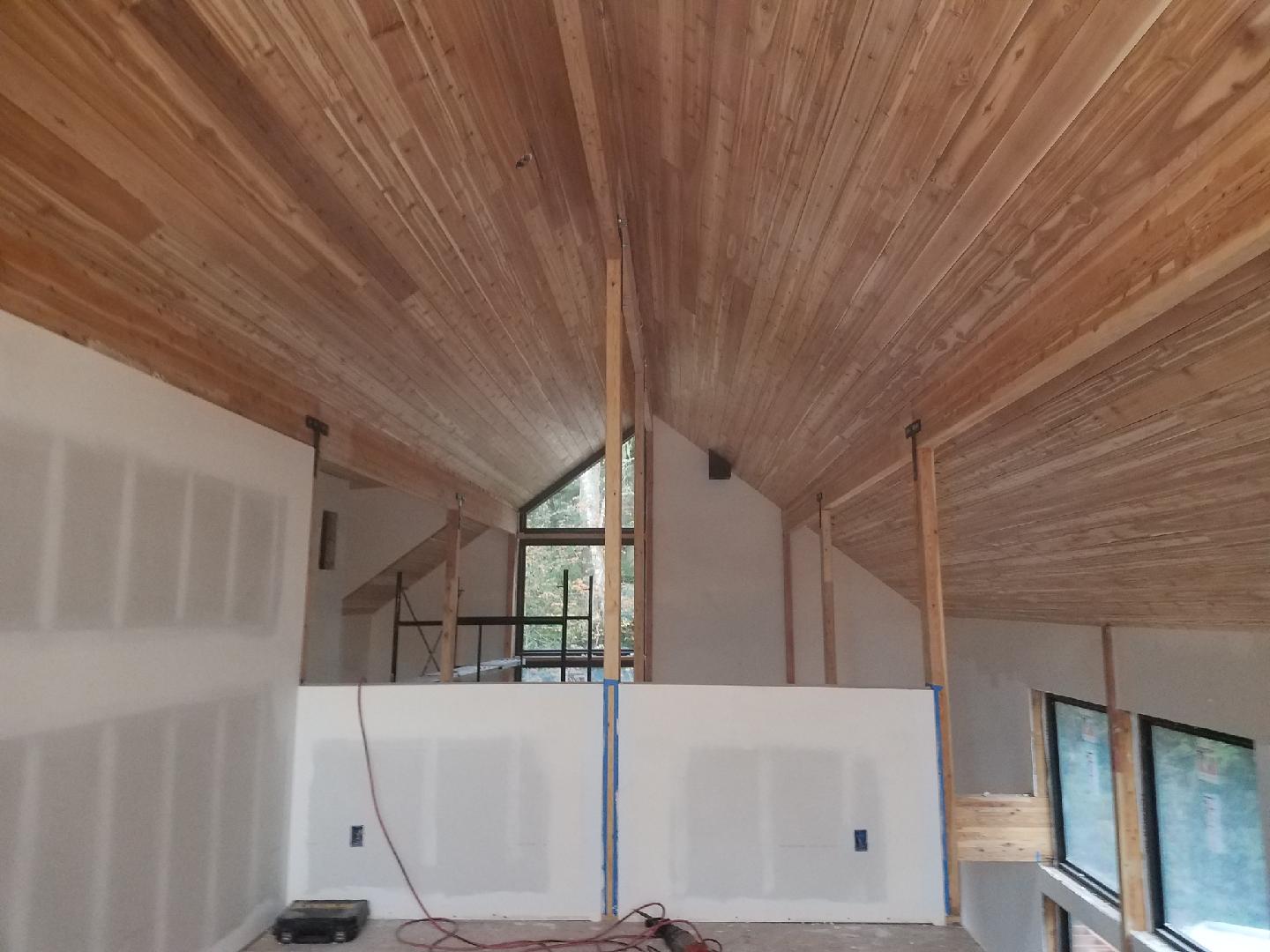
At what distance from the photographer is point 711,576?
8.52 m

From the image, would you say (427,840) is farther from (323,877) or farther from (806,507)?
(806,507)

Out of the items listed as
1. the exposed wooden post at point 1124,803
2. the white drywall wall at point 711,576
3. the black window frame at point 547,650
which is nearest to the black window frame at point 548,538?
the black window frame at point 547,650

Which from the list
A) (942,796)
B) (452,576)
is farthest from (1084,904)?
(452,576)

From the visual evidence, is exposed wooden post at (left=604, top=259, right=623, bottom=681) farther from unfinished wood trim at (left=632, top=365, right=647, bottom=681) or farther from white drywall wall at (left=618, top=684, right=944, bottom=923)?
unfinished wood trim at (left=632, top=365, right=647, bottom=681)

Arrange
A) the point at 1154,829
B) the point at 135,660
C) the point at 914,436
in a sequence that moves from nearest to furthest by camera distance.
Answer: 1. the point at 135,660
2. the point at 914,436
3. the point at 1154,829

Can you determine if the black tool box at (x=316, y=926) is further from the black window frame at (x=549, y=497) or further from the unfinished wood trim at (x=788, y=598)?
the black window frame at (x=549, y=497)

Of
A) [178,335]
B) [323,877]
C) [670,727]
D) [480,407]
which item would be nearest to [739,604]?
[480,407]

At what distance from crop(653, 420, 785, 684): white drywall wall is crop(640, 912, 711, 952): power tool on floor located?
15.2 feet

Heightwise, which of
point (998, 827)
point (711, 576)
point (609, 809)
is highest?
point (711, 576)

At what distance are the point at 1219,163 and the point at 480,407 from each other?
484 centimetres

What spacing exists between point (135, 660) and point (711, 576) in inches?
247

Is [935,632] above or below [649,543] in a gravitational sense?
below

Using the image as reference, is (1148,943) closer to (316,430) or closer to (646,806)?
(646,806)

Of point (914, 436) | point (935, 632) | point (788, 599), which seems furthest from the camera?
point (788, 599)
